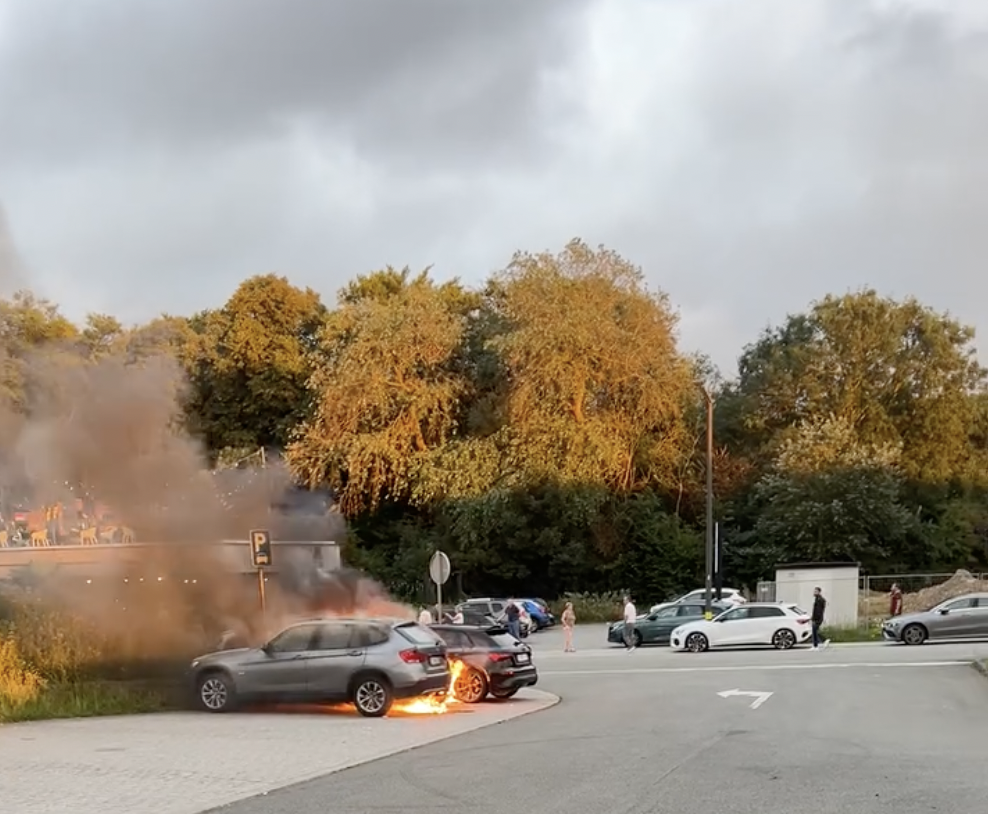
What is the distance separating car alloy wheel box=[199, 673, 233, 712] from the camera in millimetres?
18578

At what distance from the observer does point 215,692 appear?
18641 millimetres

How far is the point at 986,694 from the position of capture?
19891 millimetres

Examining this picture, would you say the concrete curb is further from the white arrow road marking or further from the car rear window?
the white arrow road marking

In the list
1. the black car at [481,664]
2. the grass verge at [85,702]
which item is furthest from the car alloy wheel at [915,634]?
the grass verge at [85,702]

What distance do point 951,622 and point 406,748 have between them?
23.0 metres

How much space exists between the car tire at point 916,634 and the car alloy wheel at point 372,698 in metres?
20.0

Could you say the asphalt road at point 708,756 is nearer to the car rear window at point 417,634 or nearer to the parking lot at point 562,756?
the parking lot at point 562,756

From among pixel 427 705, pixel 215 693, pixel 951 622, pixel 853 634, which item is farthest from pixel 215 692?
pixel 853 634

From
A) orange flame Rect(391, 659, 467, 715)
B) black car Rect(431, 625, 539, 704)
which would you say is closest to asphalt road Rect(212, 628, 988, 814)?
black car Rect(431, 625, 539, 704)

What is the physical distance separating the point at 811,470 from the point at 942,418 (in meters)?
9.61

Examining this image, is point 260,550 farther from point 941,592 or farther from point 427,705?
point 941,592

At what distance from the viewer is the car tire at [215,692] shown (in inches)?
730

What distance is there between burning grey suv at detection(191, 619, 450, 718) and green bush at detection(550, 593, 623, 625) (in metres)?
33.1

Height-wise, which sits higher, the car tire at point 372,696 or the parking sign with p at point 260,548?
the parking sign with p at point 260,548
